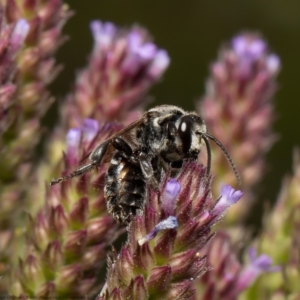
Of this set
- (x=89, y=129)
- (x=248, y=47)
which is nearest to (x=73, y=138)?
(x=89, y=129)

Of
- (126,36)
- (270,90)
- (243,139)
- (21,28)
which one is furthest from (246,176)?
(21,28)

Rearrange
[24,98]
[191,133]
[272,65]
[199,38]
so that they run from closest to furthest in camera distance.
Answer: [191,133], [24,98], [272,65], [199,38]

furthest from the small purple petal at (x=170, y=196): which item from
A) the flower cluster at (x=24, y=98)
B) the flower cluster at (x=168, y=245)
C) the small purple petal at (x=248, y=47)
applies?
the small purple petal at (x=248, y=47)

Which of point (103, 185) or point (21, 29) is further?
point (21, 29)

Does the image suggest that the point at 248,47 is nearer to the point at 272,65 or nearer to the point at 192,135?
the point at 272,65

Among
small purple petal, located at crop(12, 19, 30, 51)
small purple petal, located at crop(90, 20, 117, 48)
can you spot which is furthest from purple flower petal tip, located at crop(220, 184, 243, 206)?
small purple petal, located at crop(90, 20, 117, 48)

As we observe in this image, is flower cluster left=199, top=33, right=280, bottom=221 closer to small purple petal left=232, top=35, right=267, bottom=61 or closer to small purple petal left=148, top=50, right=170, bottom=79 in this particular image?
small purple petal left=232, top=35, right=267, bottom=61

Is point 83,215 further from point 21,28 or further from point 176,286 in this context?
point 21,28
